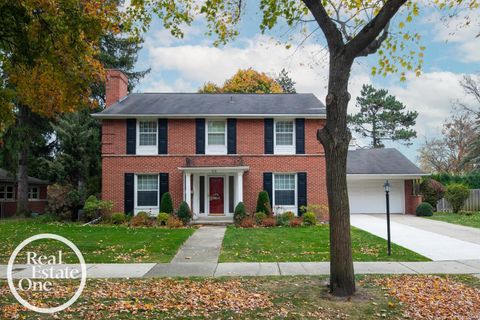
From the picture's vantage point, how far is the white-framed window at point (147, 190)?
19.5 meters

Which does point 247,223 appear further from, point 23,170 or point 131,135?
point 23,170

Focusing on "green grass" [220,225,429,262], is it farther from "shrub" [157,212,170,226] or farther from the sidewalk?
"shrub" [157,212,170,226]

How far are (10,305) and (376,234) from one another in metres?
12.1

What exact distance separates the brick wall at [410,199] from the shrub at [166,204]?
45.9 feet

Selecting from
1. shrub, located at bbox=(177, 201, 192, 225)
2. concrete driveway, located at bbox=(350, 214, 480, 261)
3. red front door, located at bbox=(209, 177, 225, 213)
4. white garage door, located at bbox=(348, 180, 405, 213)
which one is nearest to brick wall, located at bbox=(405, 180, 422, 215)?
white garage door, located at bbox=(348, 180, 405, 213)

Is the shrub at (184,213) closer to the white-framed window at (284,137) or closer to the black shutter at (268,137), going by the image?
the black shutter at (268,137)

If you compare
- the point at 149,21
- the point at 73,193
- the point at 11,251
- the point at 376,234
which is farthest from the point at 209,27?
the point at 73,193

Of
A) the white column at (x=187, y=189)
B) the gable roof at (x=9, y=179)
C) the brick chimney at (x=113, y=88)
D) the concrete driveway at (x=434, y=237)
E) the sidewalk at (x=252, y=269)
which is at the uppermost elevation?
the brick chimney at (x=113, y=88)

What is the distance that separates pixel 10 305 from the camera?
5.88m

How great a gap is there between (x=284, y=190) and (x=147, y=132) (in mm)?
7230

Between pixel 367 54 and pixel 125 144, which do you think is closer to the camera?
pixel 367 54

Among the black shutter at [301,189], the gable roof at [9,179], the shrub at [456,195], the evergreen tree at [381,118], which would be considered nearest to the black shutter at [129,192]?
the black shutter at [301,189]

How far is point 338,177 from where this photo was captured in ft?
21.9

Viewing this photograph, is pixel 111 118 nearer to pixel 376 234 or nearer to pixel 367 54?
pixel 376 234
